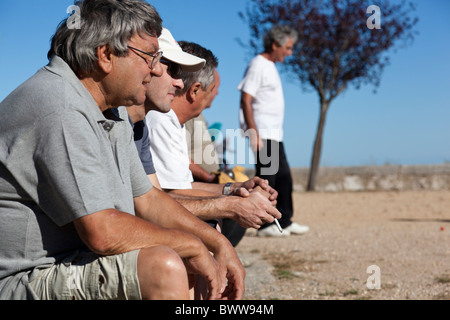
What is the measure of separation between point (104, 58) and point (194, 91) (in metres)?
1.41

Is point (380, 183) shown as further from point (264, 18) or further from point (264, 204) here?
point (264, 204)

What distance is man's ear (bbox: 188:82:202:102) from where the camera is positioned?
353 cm

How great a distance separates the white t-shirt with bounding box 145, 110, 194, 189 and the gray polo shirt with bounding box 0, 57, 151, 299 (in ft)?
4.35

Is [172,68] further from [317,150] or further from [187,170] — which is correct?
[317,150]

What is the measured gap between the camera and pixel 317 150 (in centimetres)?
1617

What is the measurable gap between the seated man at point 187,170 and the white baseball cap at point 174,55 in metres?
0.01

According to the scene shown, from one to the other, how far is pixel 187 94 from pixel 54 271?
179 centimetres

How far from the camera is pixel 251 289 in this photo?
4.42m

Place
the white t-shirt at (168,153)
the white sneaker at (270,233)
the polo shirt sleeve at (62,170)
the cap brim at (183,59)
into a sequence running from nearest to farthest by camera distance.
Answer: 1. the polo shirt sleeve at (62,170)
2. the cap brim at (183,59)
3. the white t-shirt at (168,153)
4. the white sneaker at (270,233)

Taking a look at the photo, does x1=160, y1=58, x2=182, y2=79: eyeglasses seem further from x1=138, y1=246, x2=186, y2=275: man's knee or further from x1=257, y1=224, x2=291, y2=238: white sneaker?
x1=257, y1=224, x2=291, y2=238: white sneaker

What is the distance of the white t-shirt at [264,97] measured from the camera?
6.62m

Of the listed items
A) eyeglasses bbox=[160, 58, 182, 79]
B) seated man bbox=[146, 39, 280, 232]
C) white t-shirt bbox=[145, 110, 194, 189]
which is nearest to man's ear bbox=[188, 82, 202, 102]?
seated man bbox=[146, 39, 280, 232]

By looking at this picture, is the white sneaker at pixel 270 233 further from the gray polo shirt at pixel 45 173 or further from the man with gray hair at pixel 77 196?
the gray polo shirt at pixel 45 173

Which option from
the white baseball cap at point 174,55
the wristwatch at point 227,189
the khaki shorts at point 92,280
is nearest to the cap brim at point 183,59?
the white baseball cap at point 174,55
